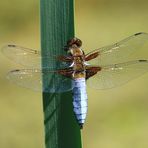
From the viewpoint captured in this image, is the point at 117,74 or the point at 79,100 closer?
→ the point at 79,100

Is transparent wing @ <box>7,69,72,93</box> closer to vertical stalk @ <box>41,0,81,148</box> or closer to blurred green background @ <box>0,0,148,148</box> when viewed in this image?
vertical stalk @ <box>41,0,81,148</box>

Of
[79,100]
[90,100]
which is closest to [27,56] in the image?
[79,100]

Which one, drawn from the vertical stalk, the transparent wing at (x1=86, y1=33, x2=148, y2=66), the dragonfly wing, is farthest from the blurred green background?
the vertical stalk

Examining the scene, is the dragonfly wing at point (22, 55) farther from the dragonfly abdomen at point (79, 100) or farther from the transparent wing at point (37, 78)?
the dragonfly abdomen at point (79, 100)

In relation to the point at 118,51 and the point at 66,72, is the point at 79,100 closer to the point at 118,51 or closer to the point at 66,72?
the point at 66,72

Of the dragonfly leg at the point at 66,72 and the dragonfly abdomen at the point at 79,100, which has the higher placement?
the dragonfly leg at the point at 66,72

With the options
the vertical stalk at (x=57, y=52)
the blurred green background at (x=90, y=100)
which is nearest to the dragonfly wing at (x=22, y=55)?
the vertical stalk at (x=57, y=52)
